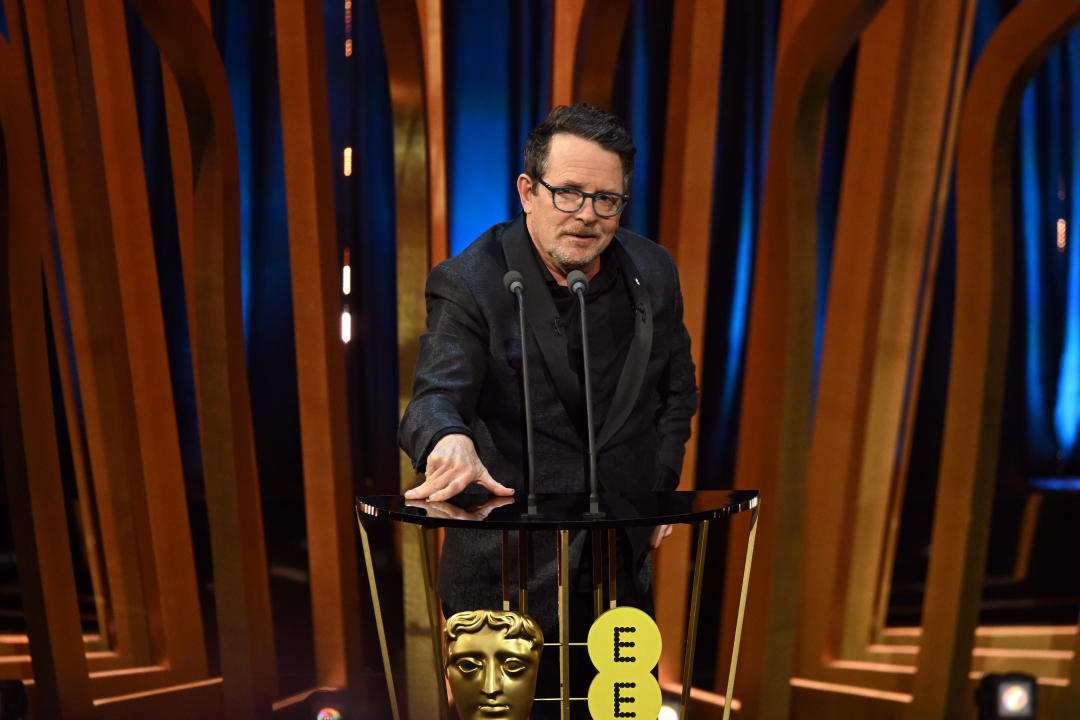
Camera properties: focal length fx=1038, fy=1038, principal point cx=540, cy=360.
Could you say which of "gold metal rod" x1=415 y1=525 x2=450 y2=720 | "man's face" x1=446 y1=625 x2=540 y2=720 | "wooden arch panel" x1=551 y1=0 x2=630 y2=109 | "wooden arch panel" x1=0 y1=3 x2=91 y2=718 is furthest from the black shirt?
"wooden arch panel" x1=0 y1=3 x2=91 y2=718

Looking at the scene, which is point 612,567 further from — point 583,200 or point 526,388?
point 583,200

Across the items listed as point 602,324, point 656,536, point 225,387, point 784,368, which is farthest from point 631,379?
point 225,387

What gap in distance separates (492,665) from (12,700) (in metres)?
2.15

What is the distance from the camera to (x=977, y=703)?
10.7 feet

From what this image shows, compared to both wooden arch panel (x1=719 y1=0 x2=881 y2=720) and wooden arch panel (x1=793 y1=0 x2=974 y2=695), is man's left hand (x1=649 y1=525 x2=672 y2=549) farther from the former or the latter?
wooden arch panel (x1=793 y1=0 x2=974 y2=695)

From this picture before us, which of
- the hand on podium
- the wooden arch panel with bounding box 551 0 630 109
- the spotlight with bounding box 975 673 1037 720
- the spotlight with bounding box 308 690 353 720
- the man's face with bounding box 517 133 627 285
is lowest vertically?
the spotlight with bounding box 308 690 353 720

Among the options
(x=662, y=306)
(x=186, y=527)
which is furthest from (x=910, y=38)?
(x=186, y=527)

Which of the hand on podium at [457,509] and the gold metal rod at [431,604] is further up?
the hand on podium at [457,509]

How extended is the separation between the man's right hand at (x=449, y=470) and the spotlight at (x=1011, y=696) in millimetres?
2355

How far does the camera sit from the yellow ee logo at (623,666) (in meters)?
1.42

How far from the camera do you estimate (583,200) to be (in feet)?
5.78

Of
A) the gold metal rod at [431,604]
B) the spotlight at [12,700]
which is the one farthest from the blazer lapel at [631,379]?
the spotlight at [12,700]

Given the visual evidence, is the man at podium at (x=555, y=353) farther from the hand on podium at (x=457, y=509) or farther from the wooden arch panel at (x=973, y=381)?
the wooden arch panel at (x=973, y=381)

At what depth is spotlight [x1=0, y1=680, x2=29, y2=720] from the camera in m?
2.94
